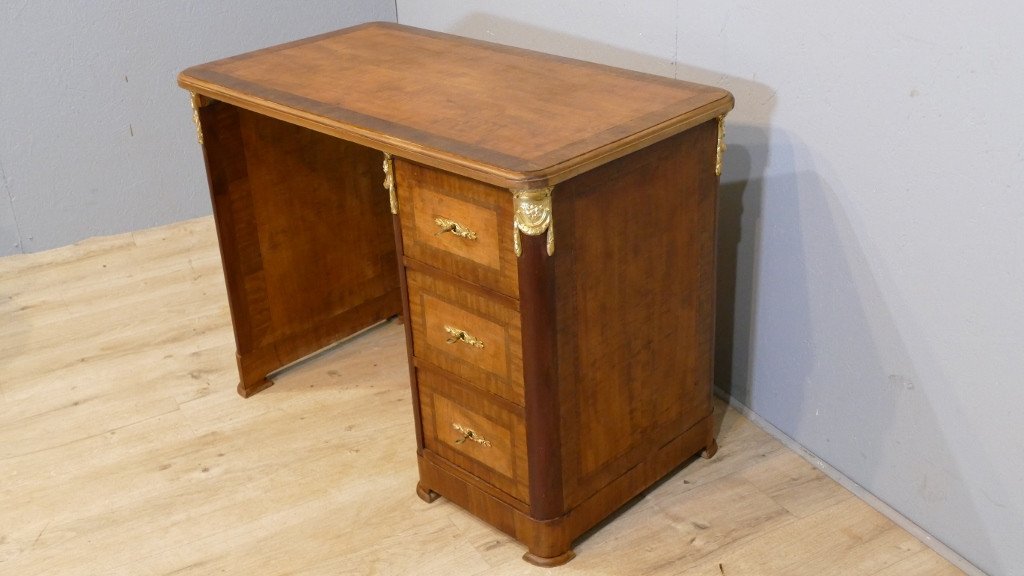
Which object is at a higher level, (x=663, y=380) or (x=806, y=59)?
(x=806, y=59)

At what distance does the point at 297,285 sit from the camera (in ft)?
9.18

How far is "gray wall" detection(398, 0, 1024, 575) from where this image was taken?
6.01 feet

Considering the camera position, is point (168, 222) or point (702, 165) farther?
point (168, 222)

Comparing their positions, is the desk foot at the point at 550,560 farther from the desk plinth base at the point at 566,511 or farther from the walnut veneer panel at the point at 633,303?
the walnut veneer panel at the point at 633,303

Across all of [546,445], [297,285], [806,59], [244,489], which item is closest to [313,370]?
[297,285]

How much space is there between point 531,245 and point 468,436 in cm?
51

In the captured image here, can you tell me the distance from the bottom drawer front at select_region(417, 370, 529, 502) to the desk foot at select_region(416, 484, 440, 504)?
0.11m

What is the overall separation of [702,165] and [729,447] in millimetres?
692

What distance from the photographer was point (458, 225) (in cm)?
195

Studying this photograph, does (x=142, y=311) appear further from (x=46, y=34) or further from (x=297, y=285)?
(x=46, y=34)

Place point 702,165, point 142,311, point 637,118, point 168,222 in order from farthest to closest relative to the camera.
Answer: point 168,222 → point 142,311 → point 702,165 → point 637,118

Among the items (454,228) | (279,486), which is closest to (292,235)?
(279,486)

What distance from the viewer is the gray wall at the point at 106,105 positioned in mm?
3369

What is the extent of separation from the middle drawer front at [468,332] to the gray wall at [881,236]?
2.19 ft
